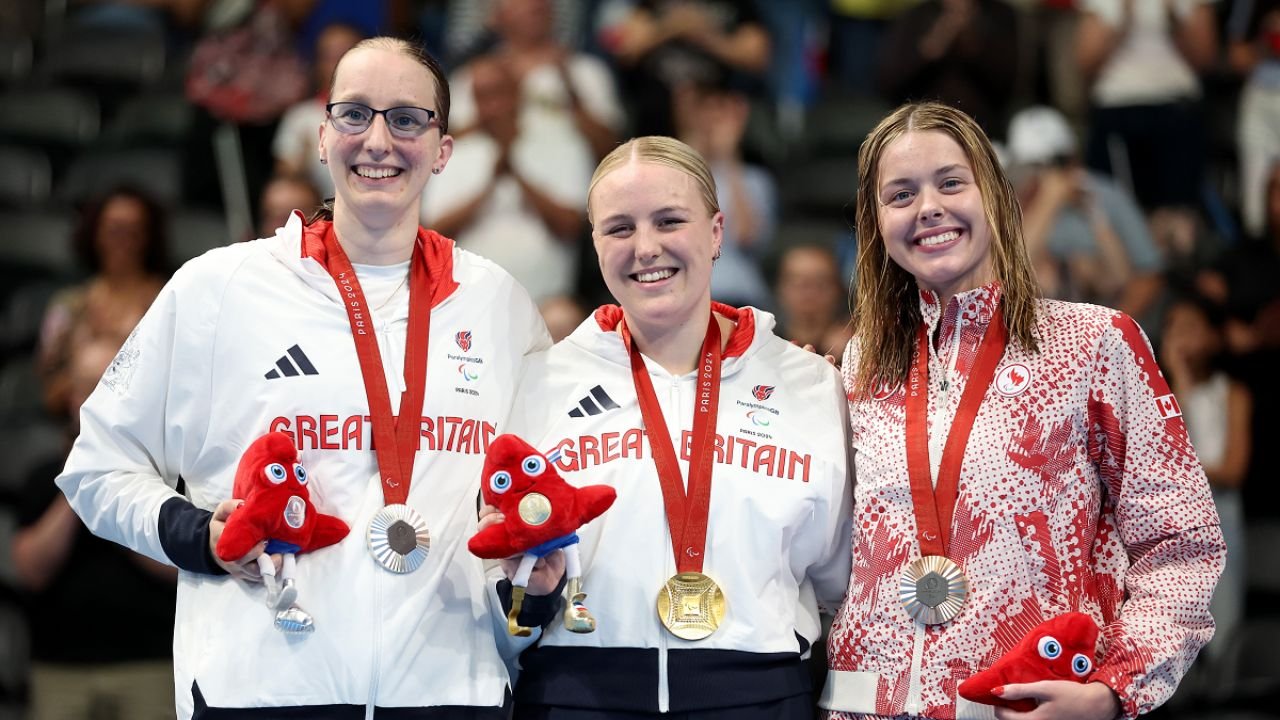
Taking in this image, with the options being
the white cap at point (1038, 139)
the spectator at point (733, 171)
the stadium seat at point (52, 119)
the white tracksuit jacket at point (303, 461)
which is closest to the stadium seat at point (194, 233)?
the stadium seat at point (52, 119)

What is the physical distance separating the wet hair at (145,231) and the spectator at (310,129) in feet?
1.85

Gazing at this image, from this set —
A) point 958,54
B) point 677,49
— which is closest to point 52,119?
point 677,49

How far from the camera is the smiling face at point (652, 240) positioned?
311cm

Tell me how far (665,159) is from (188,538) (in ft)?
4.20

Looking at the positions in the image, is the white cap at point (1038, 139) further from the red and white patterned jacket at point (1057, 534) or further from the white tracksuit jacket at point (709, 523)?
the red and white patterned jacket at point (1057, 534)

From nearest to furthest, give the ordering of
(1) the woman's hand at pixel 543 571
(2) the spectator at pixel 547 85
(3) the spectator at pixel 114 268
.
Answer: (1) the woman's hand at pixel 543 571, (3) the spectator at pixel 114 268, (2) the spectator at pixel 547 85

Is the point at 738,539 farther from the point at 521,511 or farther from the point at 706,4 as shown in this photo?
the point at 706,4

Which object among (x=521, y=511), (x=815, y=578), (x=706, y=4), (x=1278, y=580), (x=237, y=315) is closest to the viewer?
(x=521, y=511)

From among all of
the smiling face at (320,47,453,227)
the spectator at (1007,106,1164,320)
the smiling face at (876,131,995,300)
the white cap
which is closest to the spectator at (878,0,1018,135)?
the white cap

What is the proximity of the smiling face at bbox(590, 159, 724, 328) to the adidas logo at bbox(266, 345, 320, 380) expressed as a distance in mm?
668

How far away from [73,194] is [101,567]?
3.28 meters

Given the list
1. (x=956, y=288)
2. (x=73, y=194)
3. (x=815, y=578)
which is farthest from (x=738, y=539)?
(x=73, y=194)

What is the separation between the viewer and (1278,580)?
5.52 meters

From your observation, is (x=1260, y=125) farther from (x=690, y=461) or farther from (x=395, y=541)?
(x=395, y=541)
